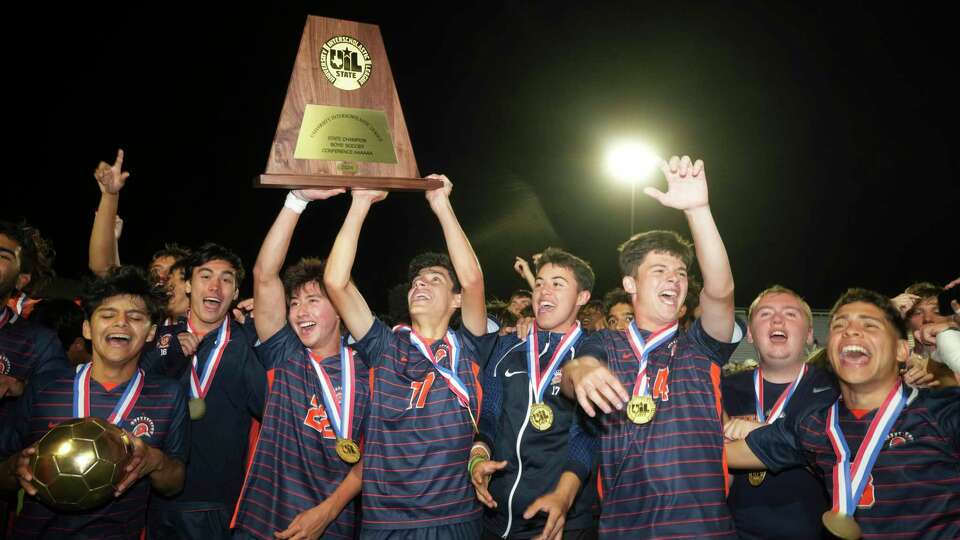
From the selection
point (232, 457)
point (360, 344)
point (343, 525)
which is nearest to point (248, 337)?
point (232, 457)

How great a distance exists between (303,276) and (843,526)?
127 inches

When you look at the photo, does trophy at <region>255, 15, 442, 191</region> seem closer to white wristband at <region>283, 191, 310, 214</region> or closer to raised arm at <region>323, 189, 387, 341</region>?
raised arm at <region>323, 189, 387, 341</region>

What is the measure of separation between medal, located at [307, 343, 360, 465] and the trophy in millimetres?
1070

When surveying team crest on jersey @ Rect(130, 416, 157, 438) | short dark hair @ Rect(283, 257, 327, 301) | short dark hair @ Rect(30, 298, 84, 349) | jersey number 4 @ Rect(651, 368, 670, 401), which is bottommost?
team crest on jersey @ Rect(130, 416, 157, 438)

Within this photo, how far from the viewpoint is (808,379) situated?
12.0 ft

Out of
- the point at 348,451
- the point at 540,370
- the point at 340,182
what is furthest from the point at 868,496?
the point at 340,182

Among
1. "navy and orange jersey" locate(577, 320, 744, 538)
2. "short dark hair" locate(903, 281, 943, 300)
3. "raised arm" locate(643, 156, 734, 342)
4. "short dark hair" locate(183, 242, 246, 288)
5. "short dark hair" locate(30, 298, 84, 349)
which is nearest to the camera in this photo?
"navy and orange jersey" locate(577, 320, 744, 538)

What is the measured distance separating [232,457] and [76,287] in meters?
13.4

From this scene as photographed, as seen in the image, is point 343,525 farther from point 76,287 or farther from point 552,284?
point 76,287

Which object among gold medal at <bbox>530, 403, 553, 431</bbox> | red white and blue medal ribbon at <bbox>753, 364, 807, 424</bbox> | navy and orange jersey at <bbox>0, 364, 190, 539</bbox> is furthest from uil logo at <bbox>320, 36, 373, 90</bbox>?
red white and blue medal ribbon at <bbox>753, 364, 807, 424</bbox>

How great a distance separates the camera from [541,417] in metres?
3.73

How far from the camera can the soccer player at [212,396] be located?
402 centimetres

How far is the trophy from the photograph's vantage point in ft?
12.3

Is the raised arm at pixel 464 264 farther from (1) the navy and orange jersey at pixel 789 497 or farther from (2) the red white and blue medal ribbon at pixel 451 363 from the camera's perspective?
(1) the navy and orange jersey at pixel 789 497
